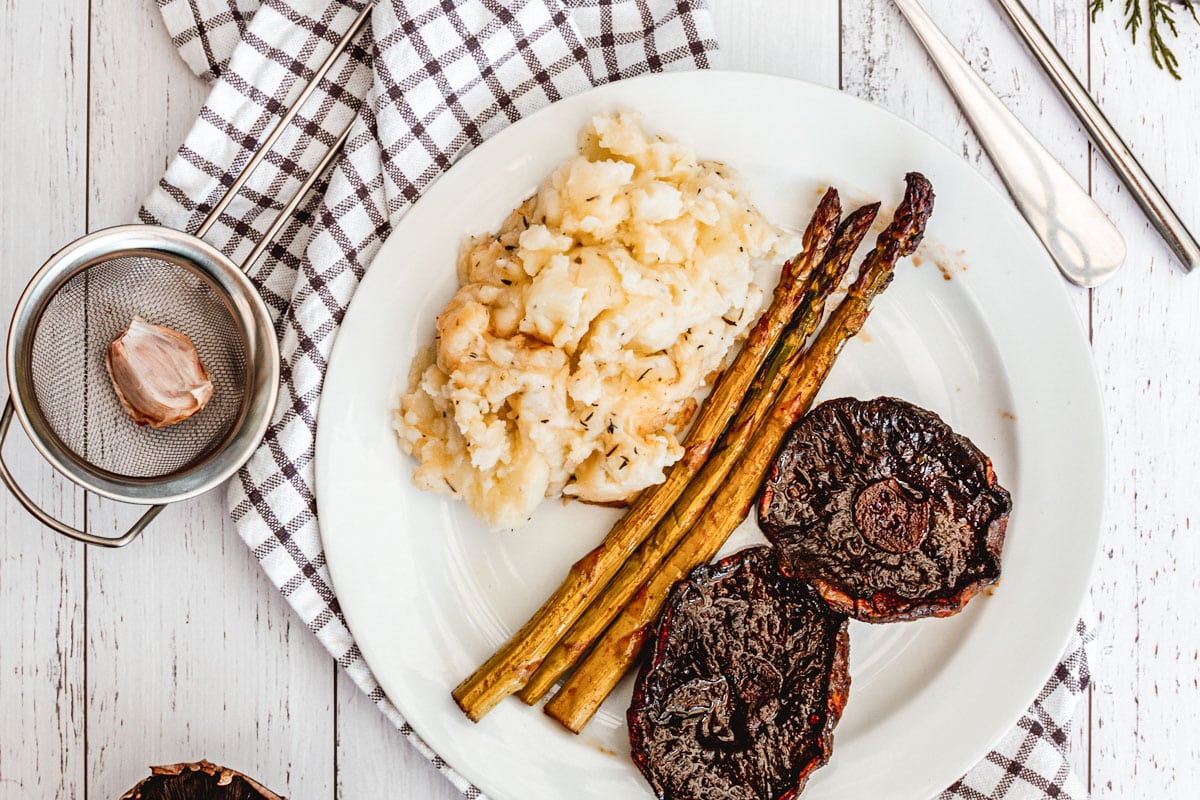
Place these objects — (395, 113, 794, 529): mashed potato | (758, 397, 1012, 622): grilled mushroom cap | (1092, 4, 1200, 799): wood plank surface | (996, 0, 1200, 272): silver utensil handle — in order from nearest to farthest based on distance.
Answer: (395, 113, 794, 529): mashed potato → (758, 397, 1012, 622): grilled mushroom cap → (996, 0, 1200, 272): silver utensil handle → (1092, 4, 1200, 799): wood plank surface

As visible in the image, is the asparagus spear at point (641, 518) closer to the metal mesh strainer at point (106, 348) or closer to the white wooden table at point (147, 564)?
the white wooden table at point (147, 564)

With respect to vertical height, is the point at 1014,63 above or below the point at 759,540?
above

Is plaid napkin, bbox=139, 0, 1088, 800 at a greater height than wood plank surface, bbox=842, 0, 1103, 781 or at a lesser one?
lesser

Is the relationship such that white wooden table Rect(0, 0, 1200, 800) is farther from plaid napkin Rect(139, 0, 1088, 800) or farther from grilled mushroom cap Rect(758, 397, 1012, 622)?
grilled mushroom cap Rect(758, 397, 1012, 622)

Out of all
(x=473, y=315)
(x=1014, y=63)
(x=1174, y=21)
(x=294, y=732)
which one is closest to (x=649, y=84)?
(x=473, y=315)

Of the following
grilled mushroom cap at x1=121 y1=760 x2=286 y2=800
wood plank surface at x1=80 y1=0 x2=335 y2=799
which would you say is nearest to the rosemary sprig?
wood plank surface at x1=80 y1=0 x2=335 y2=799

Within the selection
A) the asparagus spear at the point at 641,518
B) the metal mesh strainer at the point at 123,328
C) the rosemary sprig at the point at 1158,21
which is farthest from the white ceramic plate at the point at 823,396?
the rosemary sprig at the point at 1158,21

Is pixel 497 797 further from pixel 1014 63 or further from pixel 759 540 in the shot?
pixel 1014 63
